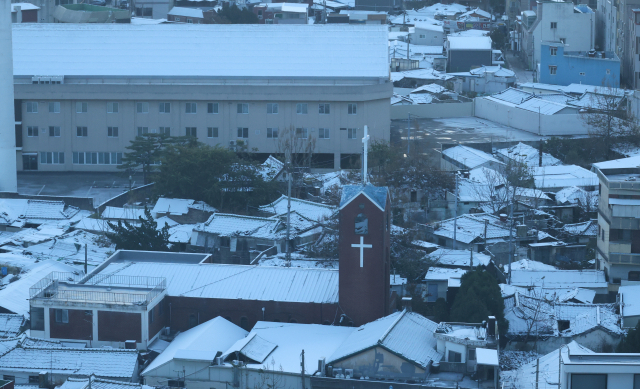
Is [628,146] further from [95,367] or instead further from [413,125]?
[95,367]

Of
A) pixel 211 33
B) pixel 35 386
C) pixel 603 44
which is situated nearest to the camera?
pixel 35 386

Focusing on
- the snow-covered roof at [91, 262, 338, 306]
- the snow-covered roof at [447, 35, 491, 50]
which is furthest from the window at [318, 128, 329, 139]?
the snow-covered roof at [447, 35, 491, 50]

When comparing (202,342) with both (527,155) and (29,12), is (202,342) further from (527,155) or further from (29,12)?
(29,12)

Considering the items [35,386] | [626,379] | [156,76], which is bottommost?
[35,386]

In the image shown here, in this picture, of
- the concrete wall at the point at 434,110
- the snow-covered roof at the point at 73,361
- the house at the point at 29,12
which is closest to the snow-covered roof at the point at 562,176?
the concrete wall at the point at 434,110

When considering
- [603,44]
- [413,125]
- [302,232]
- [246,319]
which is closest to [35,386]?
[246,319]
